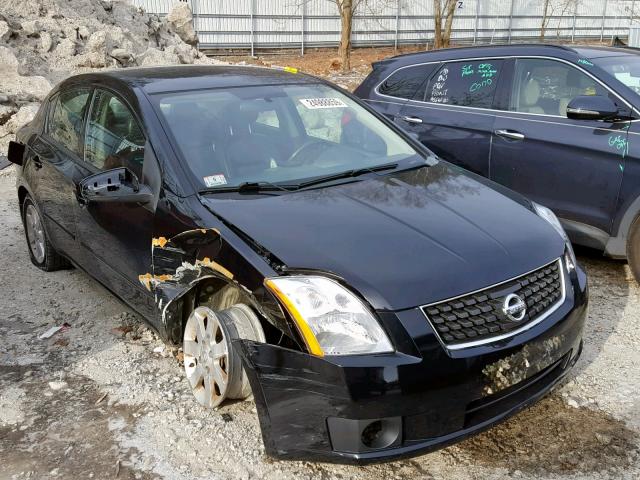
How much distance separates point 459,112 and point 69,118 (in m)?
3.10

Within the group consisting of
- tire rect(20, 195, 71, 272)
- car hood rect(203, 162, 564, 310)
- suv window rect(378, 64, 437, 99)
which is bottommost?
tire rect(20, 195, 71, 272)

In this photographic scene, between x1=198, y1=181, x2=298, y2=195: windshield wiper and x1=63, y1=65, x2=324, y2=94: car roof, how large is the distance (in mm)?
837

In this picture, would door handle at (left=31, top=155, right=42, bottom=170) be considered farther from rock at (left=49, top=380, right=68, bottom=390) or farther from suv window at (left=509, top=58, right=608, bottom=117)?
suv window at (left=509, top=58, right=608, bottom=117)

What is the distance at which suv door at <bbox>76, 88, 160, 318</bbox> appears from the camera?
139 inches

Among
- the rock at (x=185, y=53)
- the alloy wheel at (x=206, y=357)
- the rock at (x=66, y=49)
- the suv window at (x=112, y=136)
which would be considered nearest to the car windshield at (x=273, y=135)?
the suv window at (x=112, y=136)

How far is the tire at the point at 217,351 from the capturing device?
2.92 meters

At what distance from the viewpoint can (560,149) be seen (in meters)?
4.98

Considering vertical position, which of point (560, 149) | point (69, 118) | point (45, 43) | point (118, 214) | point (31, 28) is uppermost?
point (31, 28)

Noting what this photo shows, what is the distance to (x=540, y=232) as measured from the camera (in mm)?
3180

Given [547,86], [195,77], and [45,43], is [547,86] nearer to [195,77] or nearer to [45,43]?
[195,77]

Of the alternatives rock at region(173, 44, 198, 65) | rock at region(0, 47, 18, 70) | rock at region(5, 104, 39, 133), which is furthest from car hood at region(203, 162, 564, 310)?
rock at region(173, 44, 198, 65)

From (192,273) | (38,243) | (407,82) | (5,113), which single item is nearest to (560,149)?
(407,82)

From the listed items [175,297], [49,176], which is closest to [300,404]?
[175,297]

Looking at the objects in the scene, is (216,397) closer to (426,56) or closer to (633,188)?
(633,188)
